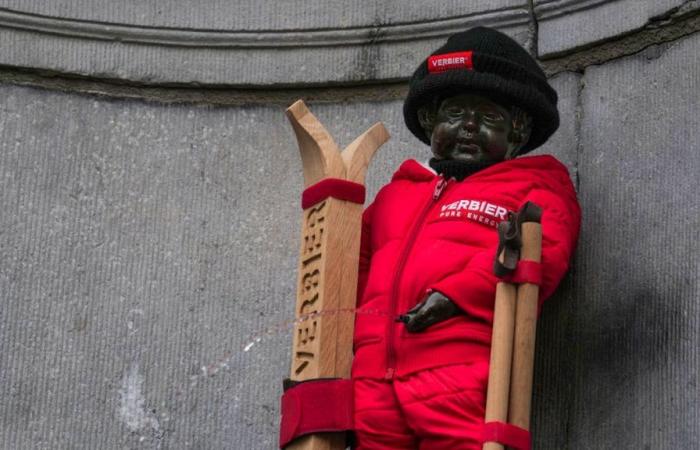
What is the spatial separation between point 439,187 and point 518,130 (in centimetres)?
19

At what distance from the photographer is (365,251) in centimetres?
330

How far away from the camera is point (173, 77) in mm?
3852

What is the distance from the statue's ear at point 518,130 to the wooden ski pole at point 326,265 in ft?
0.82

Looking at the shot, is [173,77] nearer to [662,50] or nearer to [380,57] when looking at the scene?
[380,57]

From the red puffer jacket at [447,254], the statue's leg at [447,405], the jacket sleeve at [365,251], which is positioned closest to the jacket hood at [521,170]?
the red puffer jacket at [447,254]

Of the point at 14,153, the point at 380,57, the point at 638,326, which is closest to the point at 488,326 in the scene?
the point at 638,326

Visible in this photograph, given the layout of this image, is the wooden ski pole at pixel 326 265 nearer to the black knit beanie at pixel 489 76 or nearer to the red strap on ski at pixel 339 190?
the red strap on ski at pixel 339 190

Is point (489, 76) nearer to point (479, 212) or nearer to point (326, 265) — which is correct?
point (479, 212)

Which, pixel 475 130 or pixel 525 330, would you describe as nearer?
pixel 525 330

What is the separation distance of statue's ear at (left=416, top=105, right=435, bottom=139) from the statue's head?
0.06 meters

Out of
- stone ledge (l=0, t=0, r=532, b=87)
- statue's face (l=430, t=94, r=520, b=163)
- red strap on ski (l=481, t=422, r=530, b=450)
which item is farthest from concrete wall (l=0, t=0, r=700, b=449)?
red strap on ski (l=481, t=422, r=530, b=450)

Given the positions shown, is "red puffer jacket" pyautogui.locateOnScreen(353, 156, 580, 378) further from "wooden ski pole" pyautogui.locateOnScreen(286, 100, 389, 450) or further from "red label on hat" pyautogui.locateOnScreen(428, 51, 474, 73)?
"red label on hat" pyautogui.locateOnScreen(428, 51, 474, 73)

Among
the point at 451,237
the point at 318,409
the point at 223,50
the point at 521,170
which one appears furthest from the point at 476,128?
the point at 223,50

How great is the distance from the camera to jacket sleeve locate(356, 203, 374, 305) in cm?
325
